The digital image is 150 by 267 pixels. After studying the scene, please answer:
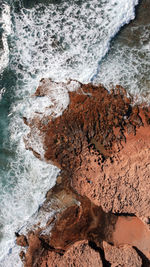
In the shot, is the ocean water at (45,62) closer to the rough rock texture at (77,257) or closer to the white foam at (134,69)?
the white foam at (134,69)

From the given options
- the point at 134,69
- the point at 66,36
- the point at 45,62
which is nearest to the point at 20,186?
the point at 45,62

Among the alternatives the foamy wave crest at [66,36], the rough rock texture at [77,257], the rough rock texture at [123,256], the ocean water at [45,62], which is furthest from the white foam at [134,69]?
the rough rock texture at [77,257]

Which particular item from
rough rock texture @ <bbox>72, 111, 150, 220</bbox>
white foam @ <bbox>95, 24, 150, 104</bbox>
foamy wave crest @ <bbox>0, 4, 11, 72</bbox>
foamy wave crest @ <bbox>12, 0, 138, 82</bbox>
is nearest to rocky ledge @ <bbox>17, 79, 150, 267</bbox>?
rough rock texture @ <bbox>72, 111, 150, 220</bbox>

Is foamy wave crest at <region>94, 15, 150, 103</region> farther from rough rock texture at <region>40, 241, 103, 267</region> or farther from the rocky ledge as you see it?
rough rock texture at <region>40, 241, 103, 267</region>

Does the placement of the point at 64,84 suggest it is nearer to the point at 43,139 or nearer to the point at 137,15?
the point at 43,139

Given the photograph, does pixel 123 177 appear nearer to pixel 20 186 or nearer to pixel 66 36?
pixel 20 186
